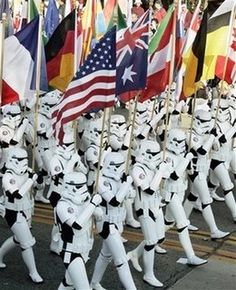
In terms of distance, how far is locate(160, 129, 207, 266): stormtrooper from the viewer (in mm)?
9070

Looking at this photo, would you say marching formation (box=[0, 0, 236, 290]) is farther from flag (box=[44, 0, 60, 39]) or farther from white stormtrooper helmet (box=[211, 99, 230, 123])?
flag (box=[44, 0, 60, 39])

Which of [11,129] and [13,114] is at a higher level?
[13,114]

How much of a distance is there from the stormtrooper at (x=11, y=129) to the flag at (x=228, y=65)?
3.51 metres

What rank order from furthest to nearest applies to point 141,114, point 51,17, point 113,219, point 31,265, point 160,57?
point 51,17, point 141,114, point 160,57, point 31,265, point 113,219

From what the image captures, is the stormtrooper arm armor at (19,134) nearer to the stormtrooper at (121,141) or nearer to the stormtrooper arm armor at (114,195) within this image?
the stormtrooper at (121,141)

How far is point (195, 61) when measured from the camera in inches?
389

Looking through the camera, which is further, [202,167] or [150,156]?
[202,167]

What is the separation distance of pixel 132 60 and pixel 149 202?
2171mm

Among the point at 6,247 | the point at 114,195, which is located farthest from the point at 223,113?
the point at 6,247

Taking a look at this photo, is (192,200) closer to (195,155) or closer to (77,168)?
(195,155)

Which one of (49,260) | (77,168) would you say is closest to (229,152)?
(77,168)

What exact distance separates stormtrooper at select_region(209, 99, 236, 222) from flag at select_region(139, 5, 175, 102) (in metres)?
1.75

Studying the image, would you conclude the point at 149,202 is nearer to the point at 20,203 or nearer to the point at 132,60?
the point at 20,203

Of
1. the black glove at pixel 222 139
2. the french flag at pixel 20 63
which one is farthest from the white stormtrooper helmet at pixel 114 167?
the black glove at pixel 222 139
